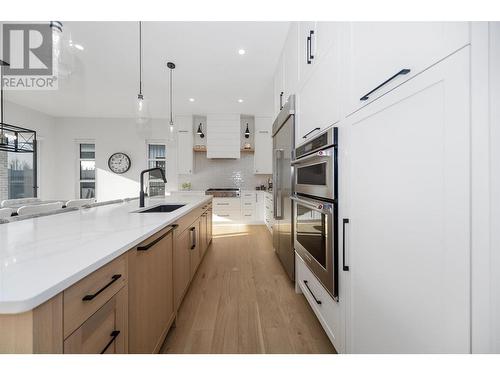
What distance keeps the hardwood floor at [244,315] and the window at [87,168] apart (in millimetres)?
4936

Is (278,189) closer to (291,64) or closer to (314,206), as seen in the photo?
(314,206)

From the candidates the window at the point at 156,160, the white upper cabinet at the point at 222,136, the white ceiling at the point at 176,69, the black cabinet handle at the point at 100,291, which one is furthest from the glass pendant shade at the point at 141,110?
the window at the point at 156,160

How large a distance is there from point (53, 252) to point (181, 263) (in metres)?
0.97

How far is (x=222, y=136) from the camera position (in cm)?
516

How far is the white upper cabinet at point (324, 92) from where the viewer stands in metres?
1.15

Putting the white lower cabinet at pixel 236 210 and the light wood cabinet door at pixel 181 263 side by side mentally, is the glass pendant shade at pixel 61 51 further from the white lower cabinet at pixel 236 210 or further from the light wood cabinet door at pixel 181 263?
the white lower cabinet at pixel 236 210

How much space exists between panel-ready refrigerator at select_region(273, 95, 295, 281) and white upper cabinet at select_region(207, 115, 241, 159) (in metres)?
2.66

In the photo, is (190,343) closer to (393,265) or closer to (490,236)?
(393,265)

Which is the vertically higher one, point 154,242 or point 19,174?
point 19,174

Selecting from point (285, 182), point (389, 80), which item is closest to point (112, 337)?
point (389, 80)

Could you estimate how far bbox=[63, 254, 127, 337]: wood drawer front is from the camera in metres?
0.56

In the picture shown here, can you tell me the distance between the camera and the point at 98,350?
0.68 meters

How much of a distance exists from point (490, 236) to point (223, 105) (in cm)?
478

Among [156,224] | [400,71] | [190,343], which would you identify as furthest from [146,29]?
[190,343]
